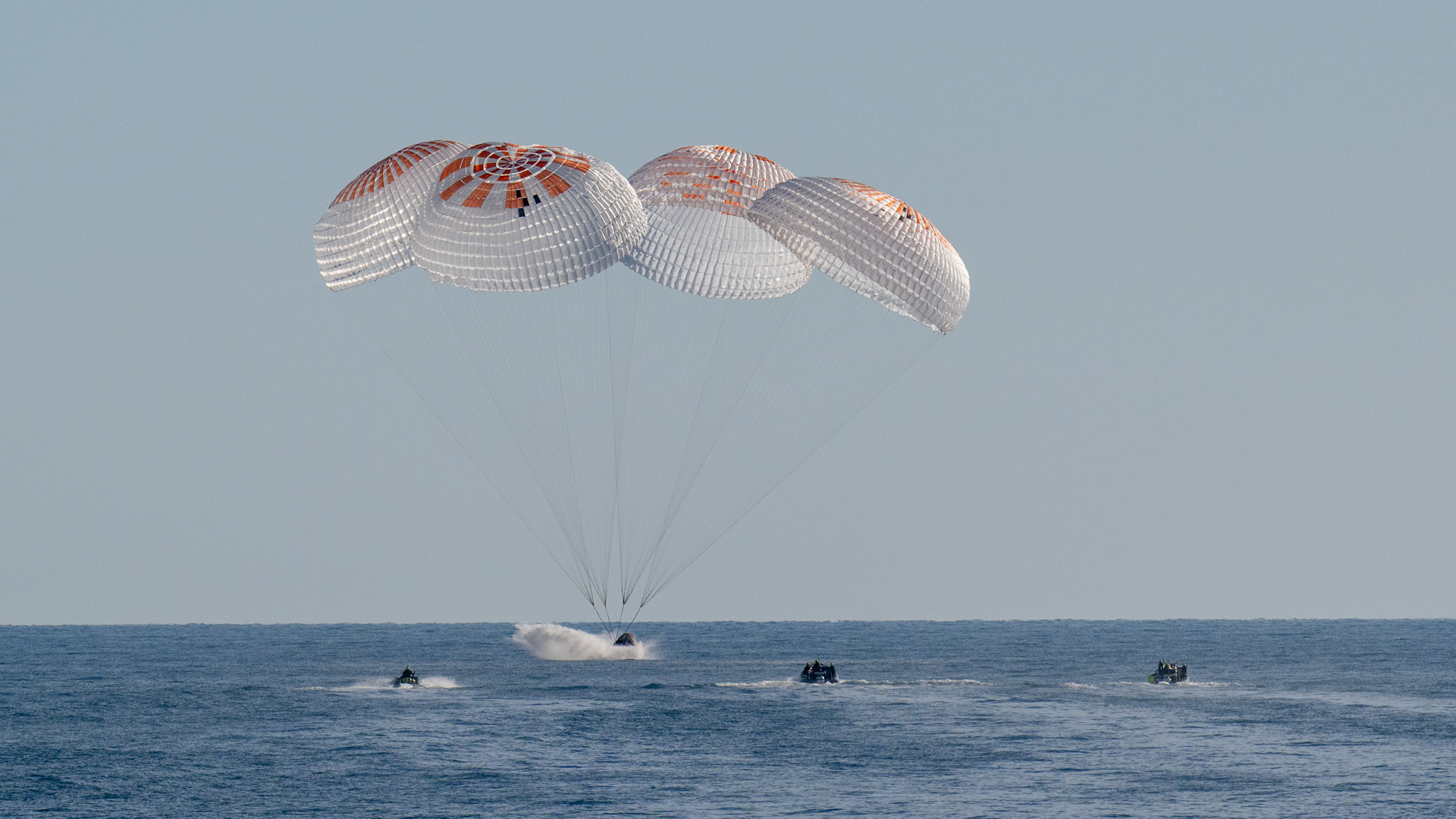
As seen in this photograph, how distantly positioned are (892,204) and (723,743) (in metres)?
16.8

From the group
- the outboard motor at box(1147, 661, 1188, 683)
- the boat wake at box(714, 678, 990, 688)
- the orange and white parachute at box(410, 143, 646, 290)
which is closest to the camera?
the orange and white parachute at box(410, 143, 646, 290)

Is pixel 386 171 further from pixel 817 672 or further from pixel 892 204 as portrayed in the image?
pixel 817 672

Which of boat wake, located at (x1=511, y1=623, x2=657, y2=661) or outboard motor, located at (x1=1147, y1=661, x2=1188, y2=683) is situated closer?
outboard motor, located at (x1=1147, y1=661, x2=1188, y2=683)

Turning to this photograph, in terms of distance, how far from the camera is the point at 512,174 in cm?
3106

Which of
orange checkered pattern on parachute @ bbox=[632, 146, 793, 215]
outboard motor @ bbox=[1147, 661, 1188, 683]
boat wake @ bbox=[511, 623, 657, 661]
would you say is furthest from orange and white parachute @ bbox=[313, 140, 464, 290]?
boat wake @ bbox=[511, 623, 657, 661]

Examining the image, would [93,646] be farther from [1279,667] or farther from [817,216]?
[817,216]

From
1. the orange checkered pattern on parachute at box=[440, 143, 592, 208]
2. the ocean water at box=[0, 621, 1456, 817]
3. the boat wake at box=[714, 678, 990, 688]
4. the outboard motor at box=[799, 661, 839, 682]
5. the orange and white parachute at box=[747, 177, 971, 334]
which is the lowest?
the ocean water at box=[0, 621, 1456, 817]

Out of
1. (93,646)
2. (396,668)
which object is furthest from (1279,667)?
(93,646)

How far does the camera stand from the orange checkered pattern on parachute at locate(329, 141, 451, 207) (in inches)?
1287

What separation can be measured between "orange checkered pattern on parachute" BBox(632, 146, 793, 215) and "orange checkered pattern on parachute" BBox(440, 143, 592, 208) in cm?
206

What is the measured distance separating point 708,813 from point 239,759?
1429cm

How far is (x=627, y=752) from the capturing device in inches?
1582

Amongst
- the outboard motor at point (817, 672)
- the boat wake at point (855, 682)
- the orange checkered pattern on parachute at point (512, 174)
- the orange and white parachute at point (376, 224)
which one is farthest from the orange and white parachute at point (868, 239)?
the boat wake at point (855, 682)

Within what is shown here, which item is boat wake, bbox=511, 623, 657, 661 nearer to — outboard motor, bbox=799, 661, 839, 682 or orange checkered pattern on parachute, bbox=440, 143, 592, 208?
outboard motor, bbox=799, 661, 839, 682
